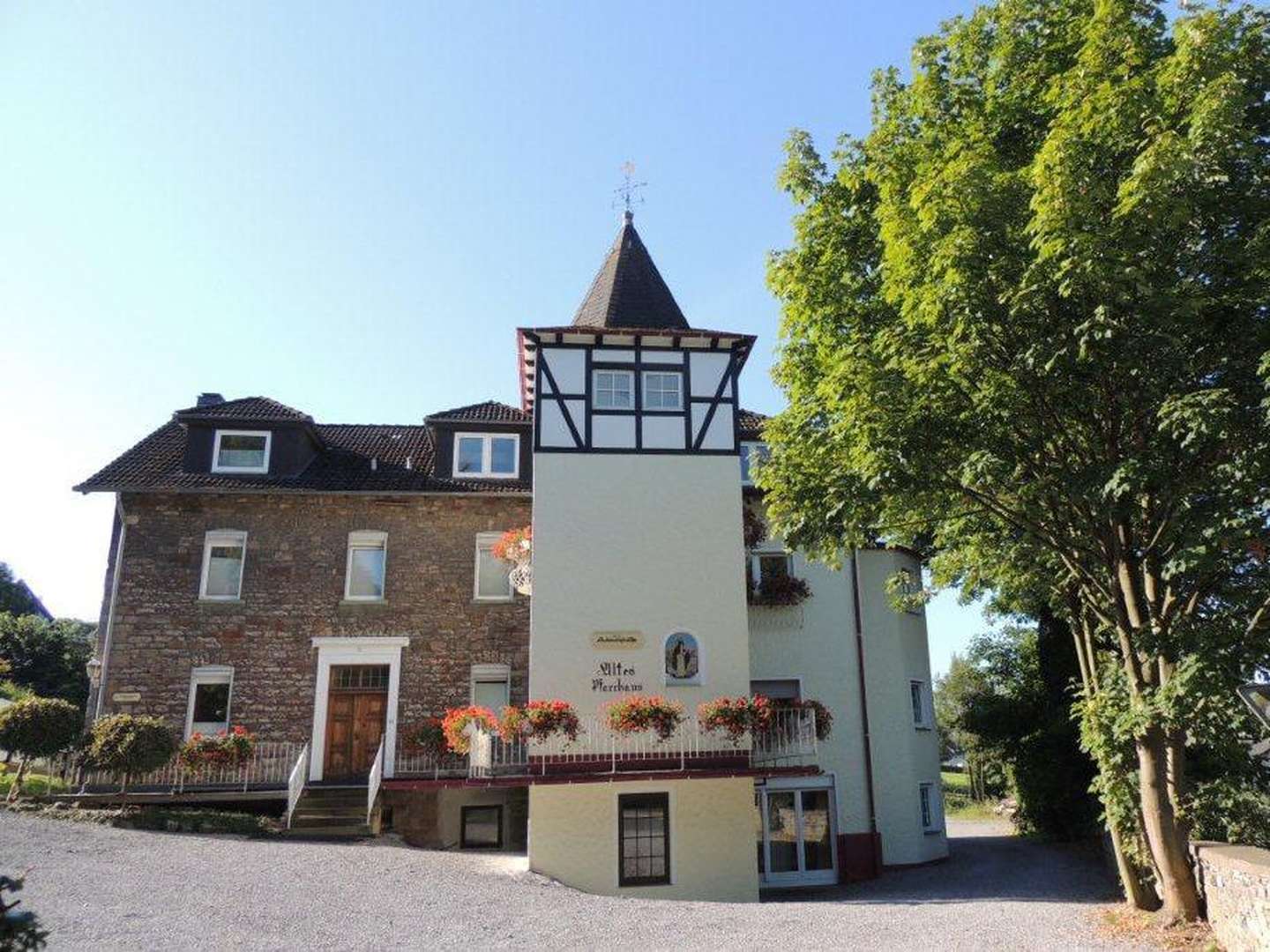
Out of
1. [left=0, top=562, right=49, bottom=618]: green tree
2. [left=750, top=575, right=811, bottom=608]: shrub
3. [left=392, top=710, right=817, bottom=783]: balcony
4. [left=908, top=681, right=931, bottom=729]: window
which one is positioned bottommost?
[left=392, top=710, right=817, bottom=783]: balcony

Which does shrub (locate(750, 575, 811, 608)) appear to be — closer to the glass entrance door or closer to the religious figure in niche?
the religious figure in niche

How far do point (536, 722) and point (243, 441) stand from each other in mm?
10253

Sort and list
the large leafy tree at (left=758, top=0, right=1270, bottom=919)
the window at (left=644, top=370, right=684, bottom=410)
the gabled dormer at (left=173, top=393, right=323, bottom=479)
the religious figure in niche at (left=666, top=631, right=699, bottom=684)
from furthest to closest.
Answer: the gabled dormer at (left=173, top=393, right=323, bottom=479) < the window at (left=644, top=370, right=684, bottom=410) < the religious figure in niche at (left=666, top=631, right=699, bottom=684) < the large leafy tree at (left=758, top=0, right=1270, bottom=919)

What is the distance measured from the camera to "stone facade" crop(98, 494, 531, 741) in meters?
19.4

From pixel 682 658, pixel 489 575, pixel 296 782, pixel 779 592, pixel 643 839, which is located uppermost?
pixel 489 575

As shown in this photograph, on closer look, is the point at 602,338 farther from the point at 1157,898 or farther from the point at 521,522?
the point at 1157,898

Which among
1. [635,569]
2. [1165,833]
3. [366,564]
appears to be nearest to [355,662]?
[366,564]

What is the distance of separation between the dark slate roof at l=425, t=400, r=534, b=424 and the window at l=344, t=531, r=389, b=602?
3.00 meters

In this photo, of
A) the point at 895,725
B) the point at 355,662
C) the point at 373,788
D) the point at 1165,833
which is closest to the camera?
the point at 1165,833

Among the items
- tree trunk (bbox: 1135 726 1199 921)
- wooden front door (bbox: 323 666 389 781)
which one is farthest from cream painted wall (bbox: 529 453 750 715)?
tree trunk (bbox: 1135 726 1199 921)

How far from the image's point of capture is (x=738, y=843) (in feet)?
54.4

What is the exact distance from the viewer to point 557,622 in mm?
17453

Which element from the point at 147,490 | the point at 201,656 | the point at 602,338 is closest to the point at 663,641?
the point at 602,338

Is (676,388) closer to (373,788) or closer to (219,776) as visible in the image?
(373,788)
